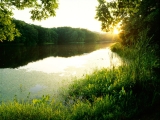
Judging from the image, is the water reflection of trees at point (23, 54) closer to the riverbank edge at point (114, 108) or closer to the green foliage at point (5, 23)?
the green foliage at point (5, 23)

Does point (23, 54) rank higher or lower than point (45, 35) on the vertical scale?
lower

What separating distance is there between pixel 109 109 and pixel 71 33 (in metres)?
114

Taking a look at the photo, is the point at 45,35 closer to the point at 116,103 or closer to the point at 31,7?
the point at 31,7

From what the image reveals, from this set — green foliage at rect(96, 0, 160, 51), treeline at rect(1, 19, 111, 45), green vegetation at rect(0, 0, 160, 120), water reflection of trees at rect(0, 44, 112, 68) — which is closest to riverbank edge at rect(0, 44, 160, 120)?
green vegetation at rect(0, 0, 160, 120)

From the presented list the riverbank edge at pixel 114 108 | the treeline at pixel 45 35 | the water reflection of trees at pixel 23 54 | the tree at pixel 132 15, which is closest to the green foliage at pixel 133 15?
the tree at pixel 132 15

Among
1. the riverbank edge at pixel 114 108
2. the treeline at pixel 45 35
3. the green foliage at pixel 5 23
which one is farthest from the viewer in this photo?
the treeline at pixel 45 35

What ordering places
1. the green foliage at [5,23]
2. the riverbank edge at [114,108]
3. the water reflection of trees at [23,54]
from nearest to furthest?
the riverbank edge at [114,108], the green foliage at [5,23], the water reflection of trees at [23,54]

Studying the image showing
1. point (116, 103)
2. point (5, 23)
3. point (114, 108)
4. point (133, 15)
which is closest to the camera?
point (114, 108)

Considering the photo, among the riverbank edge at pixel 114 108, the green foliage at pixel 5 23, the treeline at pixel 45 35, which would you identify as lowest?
the riverbank edge at pixel 114 108

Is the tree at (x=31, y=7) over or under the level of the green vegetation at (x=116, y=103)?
over

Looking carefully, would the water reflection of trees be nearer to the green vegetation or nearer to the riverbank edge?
the green vegetation

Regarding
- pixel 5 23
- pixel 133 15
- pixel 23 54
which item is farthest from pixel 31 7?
pixel 23 54

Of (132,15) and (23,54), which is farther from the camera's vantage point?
Result: (23,54)

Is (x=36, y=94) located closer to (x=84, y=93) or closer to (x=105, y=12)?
(x=84, y=93)
